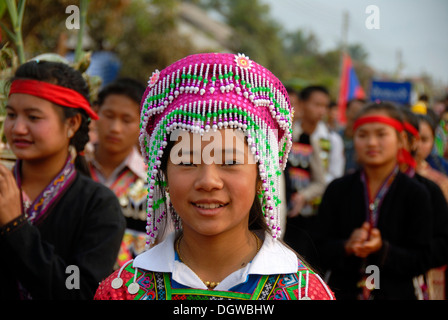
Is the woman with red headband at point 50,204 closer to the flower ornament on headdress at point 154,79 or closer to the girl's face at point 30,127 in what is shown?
the girl's face at point 30,127

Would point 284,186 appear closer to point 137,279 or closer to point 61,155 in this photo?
point 61,155

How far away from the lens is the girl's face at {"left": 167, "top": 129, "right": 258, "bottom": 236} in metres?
1.66

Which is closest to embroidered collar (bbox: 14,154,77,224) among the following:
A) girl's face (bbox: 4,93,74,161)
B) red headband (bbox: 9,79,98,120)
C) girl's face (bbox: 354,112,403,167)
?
girl's face (bbox: 4,93,74,161)

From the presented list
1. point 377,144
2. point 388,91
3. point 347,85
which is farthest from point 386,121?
point 347,85

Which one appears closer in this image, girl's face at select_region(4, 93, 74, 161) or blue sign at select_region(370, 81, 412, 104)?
girl's face at select_region(4, 93, 74, 161)

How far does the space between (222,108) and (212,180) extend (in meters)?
0.25

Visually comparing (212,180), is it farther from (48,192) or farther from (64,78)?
(64,78)

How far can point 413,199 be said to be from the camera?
132 inches

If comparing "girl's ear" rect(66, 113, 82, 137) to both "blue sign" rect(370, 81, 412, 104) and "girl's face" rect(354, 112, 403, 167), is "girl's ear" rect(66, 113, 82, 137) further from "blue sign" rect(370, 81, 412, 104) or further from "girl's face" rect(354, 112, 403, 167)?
"blue sign" rect(370, 81, 412, 104)

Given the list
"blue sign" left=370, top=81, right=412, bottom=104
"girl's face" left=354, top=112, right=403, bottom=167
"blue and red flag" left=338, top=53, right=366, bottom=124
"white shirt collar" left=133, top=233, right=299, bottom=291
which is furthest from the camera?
"blue and red flag" left=338, top=53, right=366, bottom=124

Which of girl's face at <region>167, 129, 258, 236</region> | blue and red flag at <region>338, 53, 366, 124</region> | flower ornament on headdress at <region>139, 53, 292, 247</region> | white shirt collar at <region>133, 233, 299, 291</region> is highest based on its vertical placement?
blue and red flag at <region>338, 53, 366, 124</region>

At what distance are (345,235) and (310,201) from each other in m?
1.83

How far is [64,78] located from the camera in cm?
256
